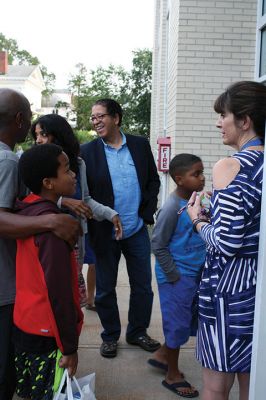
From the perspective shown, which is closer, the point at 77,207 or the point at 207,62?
the point at 77,207

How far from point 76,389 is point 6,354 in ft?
1.40

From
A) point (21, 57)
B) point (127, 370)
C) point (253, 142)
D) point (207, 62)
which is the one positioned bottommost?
point (127, 370)

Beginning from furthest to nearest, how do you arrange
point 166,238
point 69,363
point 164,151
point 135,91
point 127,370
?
point 135,91 → point 164,151 → point 127,370 → point 166,238 → point 69,363

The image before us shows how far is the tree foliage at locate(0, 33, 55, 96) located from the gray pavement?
76.5 m

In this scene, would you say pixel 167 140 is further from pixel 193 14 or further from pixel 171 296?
pixel 171 296

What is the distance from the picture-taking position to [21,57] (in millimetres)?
80125

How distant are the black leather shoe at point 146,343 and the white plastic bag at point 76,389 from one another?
5.23 feet

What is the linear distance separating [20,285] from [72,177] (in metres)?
0.54

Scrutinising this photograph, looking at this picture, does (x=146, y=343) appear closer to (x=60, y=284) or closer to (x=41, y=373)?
(x=41, y=373)

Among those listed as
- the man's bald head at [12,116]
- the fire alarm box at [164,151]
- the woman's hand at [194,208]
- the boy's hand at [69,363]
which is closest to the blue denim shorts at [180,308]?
the woman's hand at [194,208]

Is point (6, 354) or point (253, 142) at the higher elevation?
point (253, 142)

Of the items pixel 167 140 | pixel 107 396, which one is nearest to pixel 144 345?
pixel 107 396

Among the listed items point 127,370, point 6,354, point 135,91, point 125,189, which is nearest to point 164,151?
point 125,189

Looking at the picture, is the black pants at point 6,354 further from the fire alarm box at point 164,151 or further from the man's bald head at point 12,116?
the fire alarm box at point 164,151
